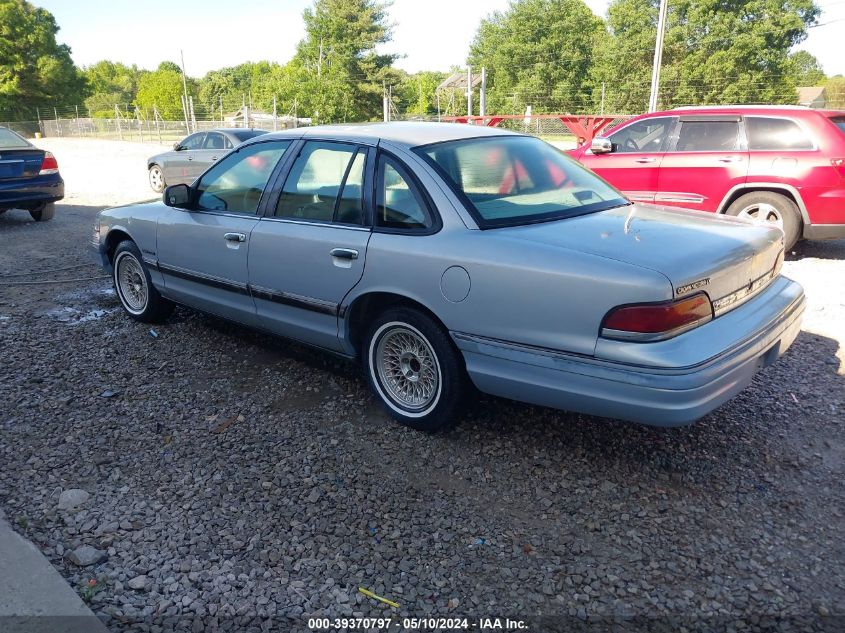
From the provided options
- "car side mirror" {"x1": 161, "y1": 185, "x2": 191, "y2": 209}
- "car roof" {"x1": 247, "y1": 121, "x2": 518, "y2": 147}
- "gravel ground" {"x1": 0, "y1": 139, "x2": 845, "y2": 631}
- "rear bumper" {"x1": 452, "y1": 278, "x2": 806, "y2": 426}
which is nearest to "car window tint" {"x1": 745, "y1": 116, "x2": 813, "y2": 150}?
"gravel ground" {"x1": 0, "y1": 139, "x2": 845, "y2": 631}

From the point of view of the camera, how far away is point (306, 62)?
2291 inches

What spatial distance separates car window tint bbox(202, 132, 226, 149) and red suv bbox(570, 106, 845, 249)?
8.12m

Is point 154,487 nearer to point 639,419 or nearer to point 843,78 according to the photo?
point 639,419

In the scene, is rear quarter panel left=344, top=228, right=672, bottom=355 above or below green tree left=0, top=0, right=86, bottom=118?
below

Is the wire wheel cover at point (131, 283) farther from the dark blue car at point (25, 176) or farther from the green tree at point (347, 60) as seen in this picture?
the green tree at point (347, 60)

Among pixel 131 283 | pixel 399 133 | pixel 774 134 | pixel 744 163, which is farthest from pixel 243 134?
pixel 399 133

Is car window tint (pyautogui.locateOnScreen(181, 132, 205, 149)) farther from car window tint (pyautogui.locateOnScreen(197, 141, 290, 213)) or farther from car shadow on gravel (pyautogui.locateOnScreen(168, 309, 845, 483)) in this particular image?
car shadow on gravel (pyautogui.locateOnScreen(168, 309, 845, 483))

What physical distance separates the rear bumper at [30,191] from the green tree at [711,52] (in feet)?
148

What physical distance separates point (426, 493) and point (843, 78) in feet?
341

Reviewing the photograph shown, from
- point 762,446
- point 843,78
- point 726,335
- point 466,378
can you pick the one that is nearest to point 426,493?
point 466,378

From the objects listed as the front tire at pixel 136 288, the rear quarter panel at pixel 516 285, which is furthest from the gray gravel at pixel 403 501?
the front tire at pixel 136 288

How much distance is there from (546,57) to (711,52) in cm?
1508

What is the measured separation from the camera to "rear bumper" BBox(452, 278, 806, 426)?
9.21 ft

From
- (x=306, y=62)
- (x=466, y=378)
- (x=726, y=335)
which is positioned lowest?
(x=466, y=378)
